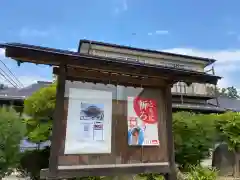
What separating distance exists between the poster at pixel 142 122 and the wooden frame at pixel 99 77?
30 centimetres

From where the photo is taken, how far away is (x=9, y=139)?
5.36 metres

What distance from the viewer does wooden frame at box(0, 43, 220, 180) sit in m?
4.08

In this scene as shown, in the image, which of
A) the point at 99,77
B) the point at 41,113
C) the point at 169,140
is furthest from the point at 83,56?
the point at 41,113

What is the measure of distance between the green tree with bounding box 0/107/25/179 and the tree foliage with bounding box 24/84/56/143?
152 cm

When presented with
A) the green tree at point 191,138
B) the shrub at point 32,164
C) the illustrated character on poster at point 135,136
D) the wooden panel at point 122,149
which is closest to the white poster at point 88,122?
the wooden panel at point 122,149

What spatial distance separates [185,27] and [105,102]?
9.10 m

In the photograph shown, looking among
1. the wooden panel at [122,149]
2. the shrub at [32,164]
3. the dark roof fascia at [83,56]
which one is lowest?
the shrub at [32,164]

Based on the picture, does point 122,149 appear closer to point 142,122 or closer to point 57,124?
point 142,122

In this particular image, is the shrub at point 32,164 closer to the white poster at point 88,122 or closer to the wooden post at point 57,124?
the wooden post at point 57,124

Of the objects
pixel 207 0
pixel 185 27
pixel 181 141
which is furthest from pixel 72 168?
pixel 185 27

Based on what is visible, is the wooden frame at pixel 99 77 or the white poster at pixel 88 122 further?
the white poster at pixel 88 122

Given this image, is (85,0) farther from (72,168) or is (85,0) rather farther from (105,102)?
(72,168)

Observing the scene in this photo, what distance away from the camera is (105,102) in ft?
15.2

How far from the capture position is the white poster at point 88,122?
4245 mm
